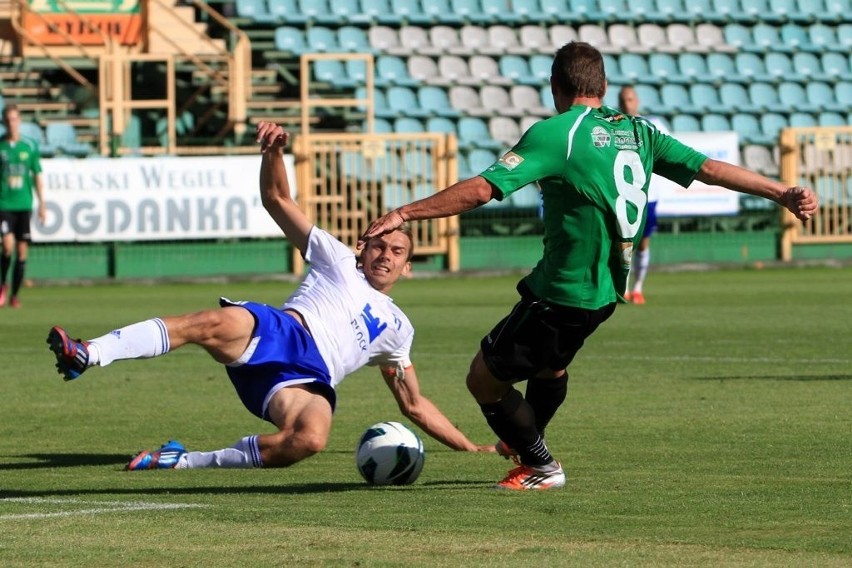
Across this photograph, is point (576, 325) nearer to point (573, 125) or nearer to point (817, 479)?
point (573, 125)

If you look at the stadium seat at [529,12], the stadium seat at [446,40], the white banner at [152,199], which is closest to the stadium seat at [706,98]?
the stadium seat at [529,12]

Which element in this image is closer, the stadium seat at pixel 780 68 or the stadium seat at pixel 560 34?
the stadium seat at pixel 560 34

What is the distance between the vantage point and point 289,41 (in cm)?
2906

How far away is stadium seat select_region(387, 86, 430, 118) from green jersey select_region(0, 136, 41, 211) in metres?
8.66

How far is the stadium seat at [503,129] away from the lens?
1148 inches

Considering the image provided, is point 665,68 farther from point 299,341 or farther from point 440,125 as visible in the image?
point 299,341

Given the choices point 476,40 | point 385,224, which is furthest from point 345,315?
point 476,40

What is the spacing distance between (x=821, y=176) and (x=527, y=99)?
5.14 m

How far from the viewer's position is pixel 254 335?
25.6ft

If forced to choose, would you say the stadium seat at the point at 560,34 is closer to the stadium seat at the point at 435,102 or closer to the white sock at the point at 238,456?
the stadium seat at the point at 435,102

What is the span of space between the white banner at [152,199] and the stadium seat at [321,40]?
422 centimetres

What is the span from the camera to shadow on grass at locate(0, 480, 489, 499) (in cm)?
711

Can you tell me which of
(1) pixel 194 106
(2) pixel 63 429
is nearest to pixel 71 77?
(1) pixel 194 106

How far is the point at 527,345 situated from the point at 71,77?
2453cm
